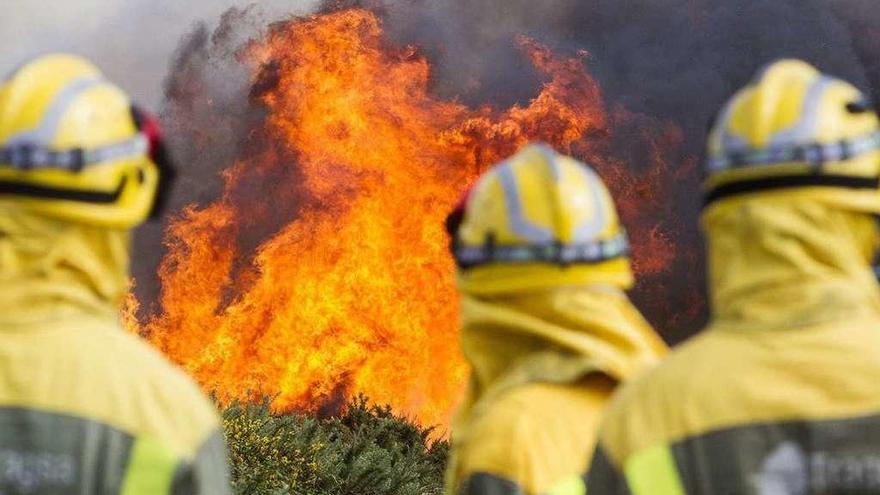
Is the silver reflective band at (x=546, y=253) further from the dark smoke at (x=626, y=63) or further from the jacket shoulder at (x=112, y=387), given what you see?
the dark smoke at (x=626, y=63)

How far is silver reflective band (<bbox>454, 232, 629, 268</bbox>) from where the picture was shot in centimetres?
380

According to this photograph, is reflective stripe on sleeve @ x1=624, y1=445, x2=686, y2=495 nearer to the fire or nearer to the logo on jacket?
the logo on jacket

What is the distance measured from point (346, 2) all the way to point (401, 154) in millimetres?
5326

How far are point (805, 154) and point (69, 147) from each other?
5.28 ft

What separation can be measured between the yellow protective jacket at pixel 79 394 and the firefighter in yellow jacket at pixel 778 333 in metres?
0.90

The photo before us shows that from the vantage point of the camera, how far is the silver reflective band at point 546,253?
380 cm

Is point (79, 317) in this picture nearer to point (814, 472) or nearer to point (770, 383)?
point (770, 383)

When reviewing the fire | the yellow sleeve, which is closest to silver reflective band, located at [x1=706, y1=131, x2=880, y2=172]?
the yellow sleeve

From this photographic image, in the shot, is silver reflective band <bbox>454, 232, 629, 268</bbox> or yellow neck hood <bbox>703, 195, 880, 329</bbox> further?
silver reflective band <bbox>454, 232, 629, 268</bbox>

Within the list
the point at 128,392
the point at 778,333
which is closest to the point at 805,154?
the point at 778,333

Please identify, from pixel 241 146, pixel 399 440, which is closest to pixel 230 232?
pixel 241 146

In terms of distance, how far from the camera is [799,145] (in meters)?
2.99

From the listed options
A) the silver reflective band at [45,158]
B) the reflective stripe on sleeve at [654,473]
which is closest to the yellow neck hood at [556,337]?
the reflective stripe on sleeve at [654,473]

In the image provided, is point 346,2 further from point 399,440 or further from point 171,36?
point 399,440
